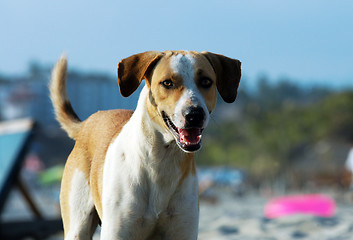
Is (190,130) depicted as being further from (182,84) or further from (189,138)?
(182,84)

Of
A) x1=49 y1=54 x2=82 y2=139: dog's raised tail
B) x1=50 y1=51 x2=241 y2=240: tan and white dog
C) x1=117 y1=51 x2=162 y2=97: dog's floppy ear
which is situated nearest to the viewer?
x1=50 y1=51 x2=241 y2=240: tan and white dog

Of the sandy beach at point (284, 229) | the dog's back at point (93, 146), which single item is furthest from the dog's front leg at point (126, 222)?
the sandy beach at point (284, 229)

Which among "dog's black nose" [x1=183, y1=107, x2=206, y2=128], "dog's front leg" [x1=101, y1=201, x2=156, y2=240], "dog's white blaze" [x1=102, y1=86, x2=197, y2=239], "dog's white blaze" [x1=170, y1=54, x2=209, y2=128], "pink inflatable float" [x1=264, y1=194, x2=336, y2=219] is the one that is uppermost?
"pink inflatable float" [x1=264, y1=194, x2=336, y2=219]

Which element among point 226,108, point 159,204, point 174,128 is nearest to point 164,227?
point 159,204

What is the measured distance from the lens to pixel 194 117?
308cm

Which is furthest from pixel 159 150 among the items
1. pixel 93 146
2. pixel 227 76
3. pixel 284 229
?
pixel 284 229

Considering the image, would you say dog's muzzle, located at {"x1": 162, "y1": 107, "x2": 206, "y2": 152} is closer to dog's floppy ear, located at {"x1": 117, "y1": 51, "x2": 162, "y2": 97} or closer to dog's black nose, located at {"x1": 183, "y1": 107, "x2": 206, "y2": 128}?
dog's black nose, located at {"x1": 183, "y1": 107, "x2": 206, "y2": 128}

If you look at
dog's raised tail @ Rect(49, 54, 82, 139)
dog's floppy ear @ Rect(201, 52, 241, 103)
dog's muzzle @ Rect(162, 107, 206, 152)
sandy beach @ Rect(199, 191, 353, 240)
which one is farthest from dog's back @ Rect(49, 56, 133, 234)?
sandy beach @ Rect(199, 191, 353, 240)

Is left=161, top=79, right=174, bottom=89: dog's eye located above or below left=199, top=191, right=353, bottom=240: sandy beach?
above

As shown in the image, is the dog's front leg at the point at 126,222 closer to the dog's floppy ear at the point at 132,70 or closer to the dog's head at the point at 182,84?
the dog's head at the point at 182,84

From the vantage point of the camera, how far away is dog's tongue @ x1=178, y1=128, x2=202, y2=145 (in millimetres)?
3143

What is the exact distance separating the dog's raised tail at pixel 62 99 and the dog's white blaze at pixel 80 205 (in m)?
0.83

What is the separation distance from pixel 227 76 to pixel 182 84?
415mm

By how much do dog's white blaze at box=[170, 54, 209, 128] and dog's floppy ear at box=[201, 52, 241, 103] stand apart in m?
0.26
